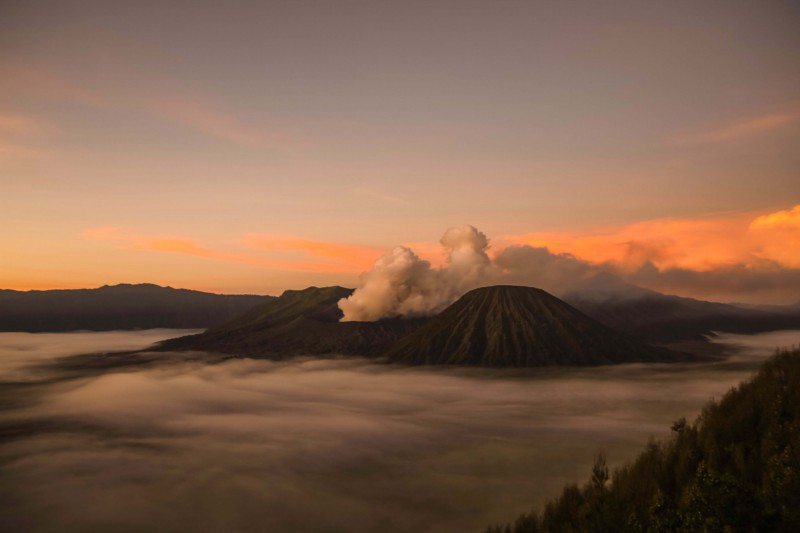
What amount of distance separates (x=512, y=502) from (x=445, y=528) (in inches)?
773

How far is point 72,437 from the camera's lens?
179 metres

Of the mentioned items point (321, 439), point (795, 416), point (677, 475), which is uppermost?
point (795, 416)

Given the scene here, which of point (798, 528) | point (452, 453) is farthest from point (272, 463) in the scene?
point (798, 528)

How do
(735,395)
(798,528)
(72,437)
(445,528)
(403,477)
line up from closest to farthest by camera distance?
1. (798,528)
2. (735,395)
3. (445,528)
4. (403,477)
5. (72,437)

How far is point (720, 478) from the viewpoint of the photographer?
123ft

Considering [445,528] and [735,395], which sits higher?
[735,395]

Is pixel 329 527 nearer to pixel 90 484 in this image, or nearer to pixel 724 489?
pixel 90 484

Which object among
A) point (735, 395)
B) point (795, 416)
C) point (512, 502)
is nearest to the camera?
point (795, 416)

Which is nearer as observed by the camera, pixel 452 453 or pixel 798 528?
pixel 798 528

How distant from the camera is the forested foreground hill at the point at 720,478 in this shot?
3584cm

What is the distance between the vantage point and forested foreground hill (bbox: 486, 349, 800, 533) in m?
35.8

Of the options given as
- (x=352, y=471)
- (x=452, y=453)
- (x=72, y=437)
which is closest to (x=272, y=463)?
(x=352, y=471)

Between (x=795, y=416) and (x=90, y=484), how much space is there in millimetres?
149893

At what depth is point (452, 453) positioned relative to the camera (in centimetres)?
16038
